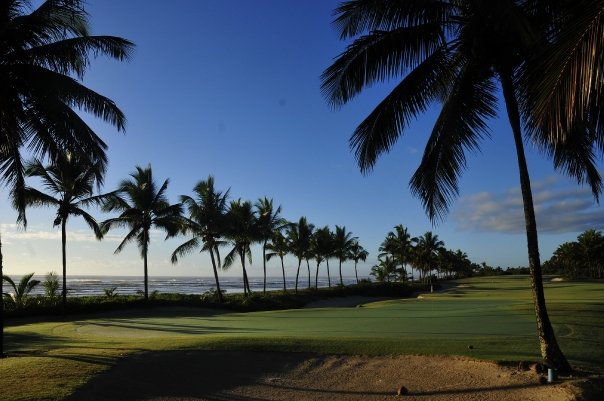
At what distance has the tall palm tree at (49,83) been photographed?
36.8 ft

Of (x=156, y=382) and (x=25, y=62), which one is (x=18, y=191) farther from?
(x=156, y=382)

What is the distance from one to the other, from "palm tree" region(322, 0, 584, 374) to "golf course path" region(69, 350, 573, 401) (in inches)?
53.7

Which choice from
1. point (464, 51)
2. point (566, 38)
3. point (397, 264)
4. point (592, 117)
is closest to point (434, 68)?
point (464, 51)

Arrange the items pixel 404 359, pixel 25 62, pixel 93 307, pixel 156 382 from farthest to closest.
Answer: pixel 93 307 < pixel 25 62 < pixel 404 359 < pixel 156 382

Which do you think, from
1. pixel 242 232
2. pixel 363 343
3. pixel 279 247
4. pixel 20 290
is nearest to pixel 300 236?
pixel 279 247

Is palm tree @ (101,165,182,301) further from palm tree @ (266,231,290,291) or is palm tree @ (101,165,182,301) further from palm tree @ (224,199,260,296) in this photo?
palm tree @ (266,231,290,291)

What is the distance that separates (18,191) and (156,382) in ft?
24.6

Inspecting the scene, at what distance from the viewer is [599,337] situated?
12.8 meters

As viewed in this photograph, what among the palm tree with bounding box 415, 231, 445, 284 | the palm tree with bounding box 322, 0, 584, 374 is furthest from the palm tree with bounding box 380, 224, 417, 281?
the palm tree with bounding box 322, 0, 584, 374

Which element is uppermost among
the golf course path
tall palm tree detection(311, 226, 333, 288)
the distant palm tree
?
tall palm tree detection(311, 226, 333, 288)

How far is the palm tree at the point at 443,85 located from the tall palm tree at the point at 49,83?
5936mm

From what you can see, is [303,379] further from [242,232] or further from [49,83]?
[242,232]

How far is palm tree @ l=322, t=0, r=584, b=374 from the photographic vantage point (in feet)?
30.1

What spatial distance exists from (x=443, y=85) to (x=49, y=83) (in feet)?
29.2
